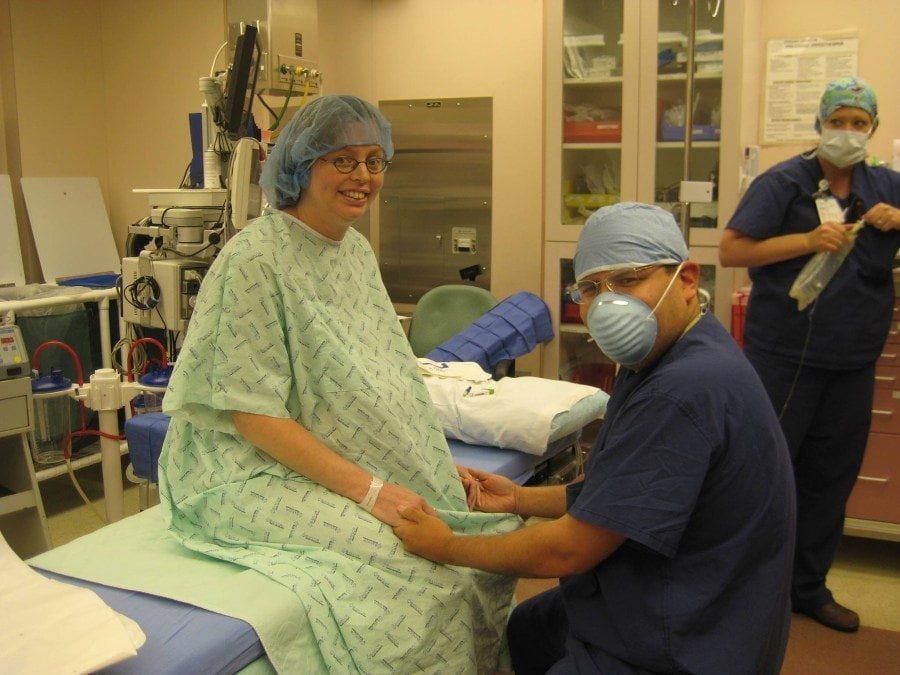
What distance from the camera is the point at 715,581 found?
1.25 meters

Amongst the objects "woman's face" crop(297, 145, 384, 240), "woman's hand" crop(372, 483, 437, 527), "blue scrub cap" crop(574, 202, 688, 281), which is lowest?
"woman's hand" crop(372, 483, 437, 527)

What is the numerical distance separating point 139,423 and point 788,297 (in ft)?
6.01

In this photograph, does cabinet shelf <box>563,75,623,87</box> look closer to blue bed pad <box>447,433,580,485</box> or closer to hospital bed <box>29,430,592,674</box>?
blue bed pad <box>447,433,580,485</box>

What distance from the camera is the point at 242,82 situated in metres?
2.77

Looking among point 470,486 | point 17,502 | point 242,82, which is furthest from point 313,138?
point 17,502

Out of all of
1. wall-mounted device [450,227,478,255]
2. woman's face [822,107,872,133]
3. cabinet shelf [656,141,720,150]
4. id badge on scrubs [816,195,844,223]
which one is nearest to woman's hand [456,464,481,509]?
id badge on scrubs [816,195,844,223]

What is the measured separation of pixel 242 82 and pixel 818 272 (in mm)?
1814

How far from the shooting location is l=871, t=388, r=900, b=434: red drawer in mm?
2836

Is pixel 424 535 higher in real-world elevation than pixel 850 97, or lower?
lower

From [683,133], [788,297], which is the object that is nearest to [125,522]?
[788,297]

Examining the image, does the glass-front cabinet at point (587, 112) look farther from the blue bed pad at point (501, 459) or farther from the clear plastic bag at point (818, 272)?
the blue bed pad at point (501, 459)

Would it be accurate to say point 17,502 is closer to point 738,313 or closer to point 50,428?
point 50,428

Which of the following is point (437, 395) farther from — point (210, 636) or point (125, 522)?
point (210, 636)

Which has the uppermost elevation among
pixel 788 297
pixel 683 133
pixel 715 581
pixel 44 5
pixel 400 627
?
pixel 44 5
